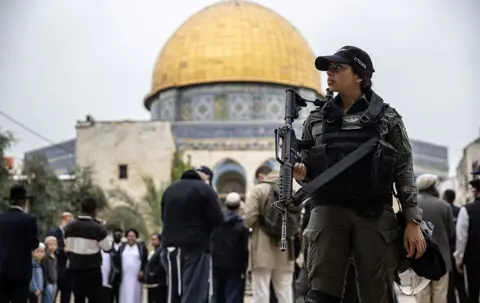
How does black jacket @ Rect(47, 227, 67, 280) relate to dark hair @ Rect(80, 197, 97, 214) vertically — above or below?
below

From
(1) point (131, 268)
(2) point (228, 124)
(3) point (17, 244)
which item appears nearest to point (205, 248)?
(3) point (17, 244)

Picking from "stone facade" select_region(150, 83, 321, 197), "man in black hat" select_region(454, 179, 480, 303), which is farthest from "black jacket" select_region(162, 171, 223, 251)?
"stone facade" select_region(150, 83, 321, 197)

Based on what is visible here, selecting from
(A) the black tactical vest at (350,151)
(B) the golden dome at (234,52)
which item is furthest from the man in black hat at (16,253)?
(B) the golden dome at (234,52)

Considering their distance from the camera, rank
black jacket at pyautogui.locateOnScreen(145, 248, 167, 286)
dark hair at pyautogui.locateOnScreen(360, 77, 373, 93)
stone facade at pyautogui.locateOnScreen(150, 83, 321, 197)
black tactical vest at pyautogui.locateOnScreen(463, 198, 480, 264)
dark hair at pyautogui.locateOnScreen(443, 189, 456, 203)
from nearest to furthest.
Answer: dark hair at pyautogui.locateOnScreen(360, 77, 373, 93), black tactical vest at pyautogui.locateOnScreen(463, 198, 480, 264), black jacket at pyautogui.locateOnScreen(145, 248, 167, 286), dark hair at pyautogui.locateOnScreen(443, 189, 456, 203), stone facade at pyautogui.locateOnScreen(150, 83, 321, 197)

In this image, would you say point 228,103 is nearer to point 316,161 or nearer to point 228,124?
point 228,124

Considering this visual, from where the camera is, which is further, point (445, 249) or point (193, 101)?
point (193, 101)

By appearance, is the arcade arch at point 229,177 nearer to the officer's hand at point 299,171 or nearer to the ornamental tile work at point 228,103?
the ornamental tile work at point 228,103

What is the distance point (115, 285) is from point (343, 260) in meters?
6.64

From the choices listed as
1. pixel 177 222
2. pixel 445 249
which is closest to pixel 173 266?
pixel 177 222

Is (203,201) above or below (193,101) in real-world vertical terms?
below

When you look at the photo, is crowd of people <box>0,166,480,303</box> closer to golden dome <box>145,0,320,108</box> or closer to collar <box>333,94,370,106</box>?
collar <box>333,94,370,106</box>

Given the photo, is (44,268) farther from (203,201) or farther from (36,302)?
(203,201)

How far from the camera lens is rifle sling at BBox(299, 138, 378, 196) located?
3742 millimetres

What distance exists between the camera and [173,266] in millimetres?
6777
